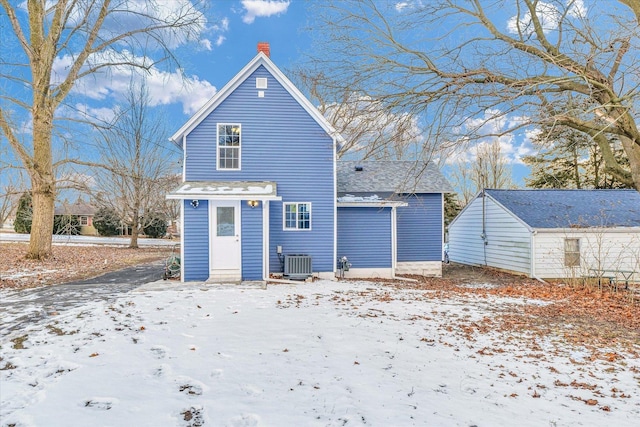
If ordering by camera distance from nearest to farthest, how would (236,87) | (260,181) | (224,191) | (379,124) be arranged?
(379,124) < (224,191) < (236,87) < (260,181)

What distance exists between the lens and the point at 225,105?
39.0 feet

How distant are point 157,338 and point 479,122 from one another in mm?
6029

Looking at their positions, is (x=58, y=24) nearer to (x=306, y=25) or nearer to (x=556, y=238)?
(x=306, y=25)

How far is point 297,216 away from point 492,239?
35.6 ft

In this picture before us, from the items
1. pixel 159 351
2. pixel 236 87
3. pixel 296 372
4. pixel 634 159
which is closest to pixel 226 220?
pixel 236 87

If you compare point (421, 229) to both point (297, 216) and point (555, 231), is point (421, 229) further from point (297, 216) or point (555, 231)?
point (297, 216)

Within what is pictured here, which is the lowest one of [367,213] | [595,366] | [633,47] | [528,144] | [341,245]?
[595,366]

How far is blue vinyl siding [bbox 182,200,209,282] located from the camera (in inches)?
425

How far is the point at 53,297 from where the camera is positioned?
8.05 metres

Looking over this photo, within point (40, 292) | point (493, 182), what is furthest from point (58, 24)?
point (493, 182)

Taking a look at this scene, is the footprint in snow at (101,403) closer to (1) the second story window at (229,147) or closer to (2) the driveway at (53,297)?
(2) the driveway at (53,297)

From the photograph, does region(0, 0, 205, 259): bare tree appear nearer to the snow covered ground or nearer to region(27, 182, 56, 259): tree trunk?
region(27, 182, 56, 259): tree trunk

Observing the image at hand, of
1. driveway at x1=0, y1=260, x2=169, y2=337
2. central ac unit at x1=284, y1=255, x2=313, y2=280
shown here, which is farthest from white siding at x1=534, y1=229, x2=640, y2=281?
driveway at x1=0, y1=260, x2=169, y2=337

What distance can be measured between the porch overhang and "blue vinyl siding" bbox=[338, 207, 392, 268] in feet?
11.2
